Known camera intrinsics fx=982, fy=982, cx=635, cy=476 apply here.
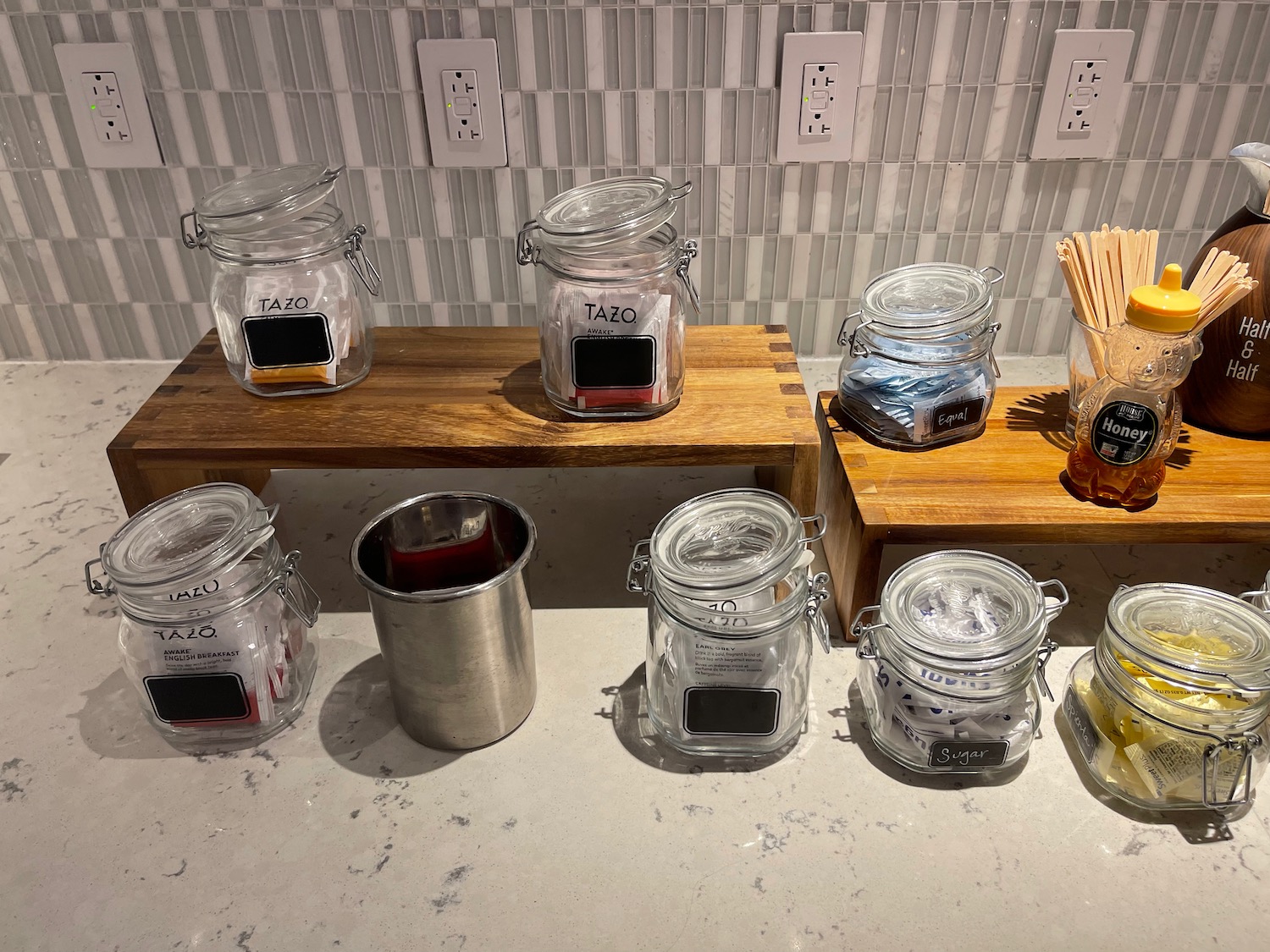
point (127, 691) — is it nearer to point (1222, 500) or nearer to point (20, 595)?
point (20, 595)

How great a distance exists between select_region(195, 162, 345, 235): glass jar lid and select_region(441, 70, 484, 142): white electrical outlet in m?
0.22

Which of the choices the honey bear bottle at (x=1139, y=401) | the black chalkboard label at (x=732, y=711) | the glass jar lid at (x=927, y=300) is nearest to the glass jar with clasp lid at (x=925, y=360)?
the glass jar lid at (x=927, y=300)

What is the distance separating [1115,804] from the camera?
2.65 ft

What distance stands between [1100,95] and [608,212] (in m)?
0.65

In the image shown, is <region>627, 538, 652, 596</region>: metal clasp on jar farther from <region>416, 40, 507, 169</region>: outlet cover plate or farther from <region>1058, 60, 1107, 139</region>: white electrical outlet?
<region>1058, 60, 1107, 139</region>: white electrical outlet

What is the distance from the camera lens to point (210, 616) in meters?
0.81

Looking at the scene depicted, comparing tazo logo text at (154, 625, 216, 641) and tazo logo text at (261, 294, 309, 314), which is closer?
tazo logo text at (154, 625, 216, 641)

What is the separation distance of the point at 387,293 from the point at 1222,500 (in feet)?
3.31

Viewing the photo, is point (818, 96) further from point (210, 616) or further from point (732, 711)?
point (210, 616)

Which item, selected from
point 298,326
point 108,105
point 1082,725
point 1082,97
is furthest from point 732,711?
point 108,105

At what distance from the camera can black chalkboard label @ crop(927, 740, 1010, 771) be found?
80 centimetres

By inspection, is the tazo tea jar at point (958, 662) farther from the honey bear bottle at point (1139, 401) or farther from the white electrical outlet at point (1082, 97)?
the white electrical outlet at point (1082, 97)

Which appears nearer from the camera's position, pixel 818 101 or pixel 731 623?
pixel 731 623

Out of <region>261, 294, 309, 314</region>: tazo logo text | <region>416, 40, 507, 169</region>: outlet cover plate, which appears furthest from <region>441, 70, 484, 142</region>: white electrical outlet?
<region>261, 294, 309, 314</region>: tazo logo text
